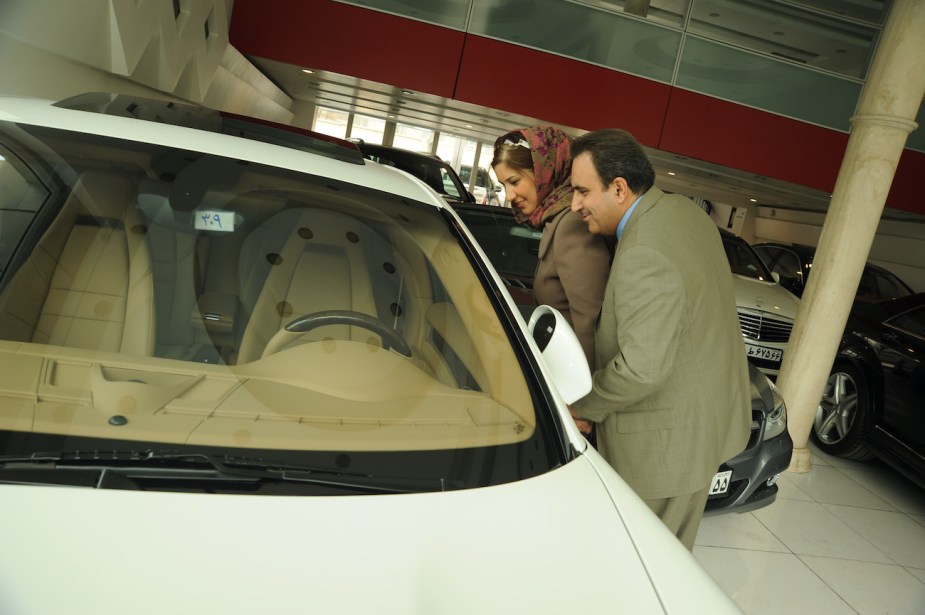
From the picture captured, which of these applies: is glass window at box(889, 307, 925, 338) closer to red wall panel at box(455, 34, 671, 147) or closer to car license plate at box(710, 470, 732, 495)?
car license plate at box(710, 470, 732, 495)

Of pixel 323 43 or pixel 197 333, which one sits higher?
pixel 323 43

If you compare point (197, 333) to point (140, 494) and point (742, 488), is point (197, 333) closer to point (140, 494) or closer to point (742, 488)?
point (140, 494)

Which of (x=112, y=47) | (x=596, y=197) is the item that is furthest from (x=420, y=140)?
(x=596, y=197)

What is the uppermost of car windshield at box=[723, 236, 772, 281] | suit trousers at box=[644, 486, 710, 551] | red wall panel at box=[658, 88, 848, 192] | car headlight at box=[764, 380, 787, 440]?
red wall panel at box=[658, 88, 848, 192]

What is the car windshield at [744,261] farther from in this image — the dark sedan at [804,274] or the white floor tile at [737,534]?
the white floor tile at [737,534]

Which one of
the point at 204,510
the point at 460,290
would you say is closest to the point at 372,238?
the point at 460,290

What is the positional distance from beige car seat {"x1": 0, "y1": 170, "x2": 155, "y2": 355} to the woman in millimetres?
1038

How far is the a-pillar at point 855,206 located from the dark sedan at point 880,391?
28 centimetres

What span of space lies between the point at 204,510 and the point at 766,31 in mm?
9558

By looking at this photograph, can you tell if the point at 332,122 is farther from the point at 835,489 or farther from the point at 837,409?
the point at 835,489

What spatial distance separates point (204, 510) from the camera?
38.3 inches

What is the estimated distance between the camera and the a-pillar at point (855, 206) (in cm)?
408

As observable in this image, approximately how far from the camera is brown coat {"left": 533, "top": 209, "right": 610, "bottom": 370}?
192 centimetres

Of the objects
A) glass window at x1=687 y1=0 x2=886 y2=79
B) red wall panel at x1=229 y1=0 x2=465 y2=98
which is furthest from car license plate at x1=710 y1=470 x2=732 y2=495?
glass window at x1=687 y1=0 x2=886 y2=79
